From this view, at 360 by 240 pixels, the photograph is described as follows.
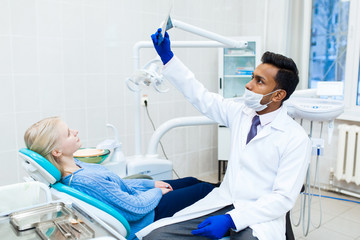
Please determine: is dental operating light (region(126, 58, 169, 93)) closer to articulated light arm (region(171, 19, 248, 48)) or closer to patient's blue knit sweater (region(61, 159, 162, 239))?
articulated light arm (region(171, 19, 248, 48))

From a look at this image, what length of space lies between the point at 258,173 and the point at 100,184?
0.69 m

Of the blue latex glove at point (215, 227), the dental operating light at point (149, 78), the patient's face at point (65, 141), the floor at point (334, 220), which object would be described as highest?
the dental operating light at point (149, 78)

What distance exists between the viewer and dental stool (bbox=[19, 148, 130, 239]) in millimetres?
1312

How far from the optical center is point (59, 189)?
134 centimetres

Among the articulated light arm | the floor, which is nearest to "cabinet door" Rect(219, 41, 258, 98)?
the floor

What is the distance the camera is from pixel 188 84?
176cm

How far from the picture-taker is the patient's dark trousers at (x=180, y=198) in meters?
1.67

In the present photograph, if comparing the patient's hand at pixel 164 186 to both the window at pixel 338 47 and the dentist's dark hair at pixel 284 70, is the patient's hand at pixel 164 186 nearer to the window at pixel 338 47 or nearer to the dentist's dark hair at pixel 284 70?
the dentist's dark hair at pixel 284 70

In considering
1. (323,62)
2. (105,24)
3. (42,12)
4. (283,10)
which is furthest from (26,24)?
(323,62)

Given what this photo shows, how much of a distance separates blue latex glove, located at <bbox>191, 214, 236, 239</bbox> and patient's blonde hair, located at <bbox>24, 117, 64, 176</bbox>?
613 millimetres

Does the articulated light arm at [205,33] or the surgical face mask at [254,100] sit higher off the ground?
the articulated light arm at [205,33]

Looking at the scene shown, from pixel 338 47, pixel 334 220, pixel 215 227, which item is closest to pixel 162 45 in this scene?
pixel 215 227

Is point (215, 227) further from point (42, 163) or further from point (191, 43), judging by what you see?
point (191, 43)

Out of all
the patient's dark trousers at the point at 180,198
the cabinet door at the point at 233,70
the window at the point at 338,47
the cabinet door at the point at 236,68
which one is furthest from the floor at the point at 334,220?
the cabinet door at the point at 236,68
